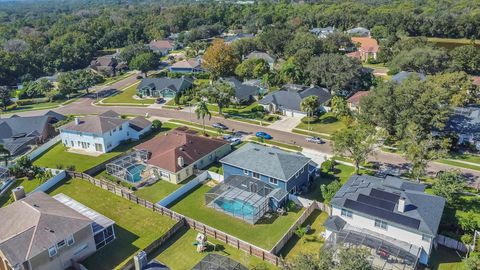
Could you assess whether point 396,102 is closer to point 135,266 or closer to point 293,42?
point 135,266

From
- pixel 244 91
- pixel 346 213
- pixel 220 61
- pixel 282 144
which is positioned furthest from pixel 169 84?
pixel 346 213

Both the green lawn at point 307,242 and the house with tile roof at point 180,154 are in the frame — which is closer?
the green lawn at point 307,242

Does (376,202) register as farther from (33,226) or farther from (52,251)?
(33,226)

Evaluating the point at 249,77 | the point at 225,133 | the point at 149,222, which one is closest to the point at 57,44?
the point at 249,77

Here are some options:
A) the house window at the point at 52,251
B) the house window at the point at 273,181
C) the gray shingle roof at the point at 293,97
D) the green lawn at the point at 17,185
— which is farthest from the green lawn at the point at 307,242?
the gray shingle roof at the point at 293,97

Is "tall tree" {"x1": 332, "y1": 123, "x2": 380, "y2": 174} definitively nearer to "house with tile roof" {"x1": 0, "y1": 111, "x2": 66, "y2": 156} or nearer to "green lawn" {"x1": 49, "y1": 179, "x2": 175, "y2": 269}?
"green lawn" {"x1": 49, "y1": 179, "x2": 175, "y2": 269}

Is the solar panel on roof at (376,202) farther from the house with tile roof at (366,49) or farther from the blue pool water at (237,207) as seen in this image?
the house with tile roof at (366,49)
